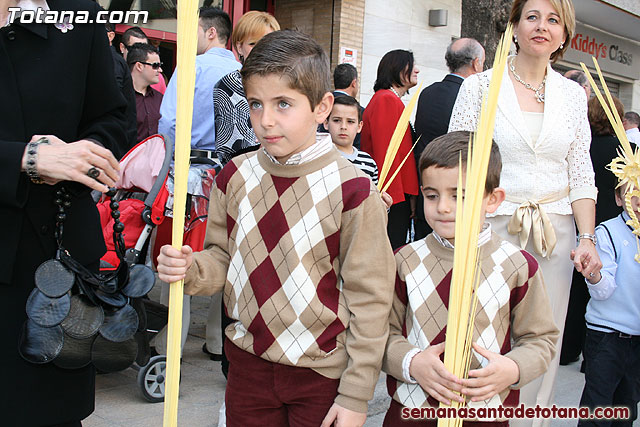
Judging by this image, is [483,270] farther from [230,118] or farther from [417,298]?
[230,118]

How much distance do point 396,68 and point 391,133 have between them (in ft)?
1.90

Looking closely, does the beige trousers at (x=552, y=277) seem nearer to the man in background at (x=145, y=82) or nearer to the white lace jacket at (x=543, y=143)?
the white lace jacket at (x=543, y=143)

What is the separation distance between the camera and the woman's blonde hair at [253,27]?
13.0 ft

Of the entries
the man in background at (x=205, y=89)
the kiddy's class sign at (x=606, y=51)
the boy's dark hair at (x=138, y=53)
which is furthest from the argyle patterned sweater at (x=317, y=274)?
the kiddy's class sign at (x=606, y=51)

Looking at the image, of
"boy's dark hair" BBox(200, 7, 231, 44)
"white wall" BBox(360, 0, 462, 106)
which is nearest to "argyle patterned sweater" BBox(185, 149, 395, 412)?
"boy's dark hair" BBox(200, 7, 231, 44)

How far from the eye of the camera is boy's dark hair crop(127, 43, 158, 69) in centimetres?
555

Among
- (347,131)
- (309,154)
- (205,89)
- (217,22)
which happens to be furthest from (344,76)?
(309,154)

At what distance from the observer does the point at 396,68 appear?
5.42 meters

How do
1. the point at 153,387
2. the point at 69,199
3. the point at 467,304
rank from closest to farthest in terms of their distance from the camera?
the point at 467,304 < the point at 69,199 < the point at 153,387

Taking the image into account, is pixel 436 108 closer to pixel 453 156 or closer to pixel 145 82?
pixel 145 82

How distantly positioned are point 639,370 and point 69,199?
284 cm

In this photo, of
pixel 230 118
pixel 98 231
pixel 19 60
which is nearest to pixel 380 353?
pixel 98 231

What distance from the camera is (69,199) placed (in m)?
1.99

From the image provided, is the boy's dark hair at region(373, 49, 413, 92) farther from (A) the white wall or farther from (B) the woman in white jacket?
(A) the white wall
